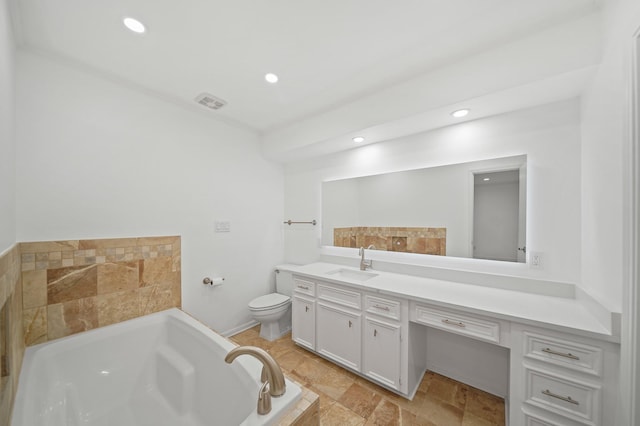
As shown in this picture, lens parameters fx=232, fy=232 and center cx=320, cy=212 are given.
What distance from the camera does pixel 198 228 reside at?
2418 mm

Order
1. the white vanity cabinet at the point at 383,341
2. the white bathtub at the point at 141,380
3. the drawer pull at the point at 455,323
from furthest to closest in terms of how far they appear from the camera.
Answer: the white vanity cabinet at the point at 383,341
the drawer pull at the point at 455,323
the white bathtub at the point at 141,380

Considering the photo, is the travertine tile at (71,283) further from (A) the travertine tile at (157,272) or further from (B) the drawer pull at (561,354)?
(B) the drawer pull at (561,354)

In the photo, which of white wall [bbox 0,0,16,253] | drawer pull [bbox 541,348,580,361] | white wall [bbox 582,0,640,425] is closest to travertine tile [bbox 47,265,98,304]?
white wall [bbox 0,0,16,253]

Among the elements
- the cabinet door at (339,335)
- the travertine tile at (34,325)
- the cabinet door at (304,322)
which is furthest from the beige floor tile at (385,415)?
the travertine tile at (34,325)

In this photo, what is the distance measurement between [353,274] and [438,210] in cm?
Answer: 106

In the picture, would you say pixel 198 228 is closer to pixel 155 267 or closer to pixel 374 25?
pixel 155 267

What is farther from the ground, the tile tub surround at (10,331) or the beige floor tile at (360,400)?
the tile tub surround at (10,331)

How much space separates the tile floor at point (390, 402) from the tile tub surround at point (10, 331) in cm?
162

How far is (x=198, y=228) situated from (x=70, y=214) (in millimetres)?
924

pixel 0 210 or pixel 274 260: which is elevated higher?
pixel 0 210

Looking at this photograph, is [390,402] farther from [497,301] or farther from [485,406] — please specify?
[497,301]

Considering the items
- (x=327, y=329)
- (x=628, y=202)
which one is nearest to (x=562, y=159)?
(x=628, y=202)

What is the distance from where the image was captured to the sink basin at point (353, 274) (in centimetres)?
236

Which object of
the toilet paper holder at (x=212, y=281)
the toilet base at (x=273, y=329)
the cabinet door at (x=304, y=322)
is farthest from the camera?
the toilet base at (x=273, y=329)
